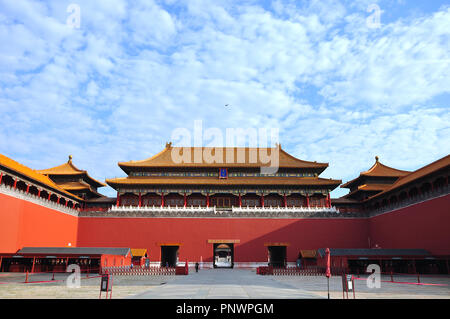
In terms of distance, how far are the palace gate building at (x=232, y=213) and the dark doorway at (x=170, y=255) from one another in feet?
0.41

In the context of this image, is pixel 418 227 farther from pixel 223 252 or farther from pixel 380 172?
pixel 223 252

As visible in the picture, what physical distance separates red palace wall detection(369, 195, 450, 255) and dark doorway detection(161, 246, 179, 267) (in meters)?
21.9

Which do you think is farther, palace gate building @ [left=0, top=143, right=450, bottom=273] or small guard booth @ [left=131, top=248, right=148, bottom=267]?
small guard booth @ [left=131, top=248, right=148, bottom=267]

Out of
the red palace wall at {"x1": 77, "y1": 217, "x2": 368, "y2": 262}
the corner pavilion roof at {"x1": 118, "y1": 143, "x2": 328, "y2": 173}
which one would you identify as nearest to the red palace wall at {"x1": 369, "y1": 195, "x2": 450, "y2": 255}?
the red palace wall at {"x1": 77, "y1": 217, "x2": 368, "y2": 262}

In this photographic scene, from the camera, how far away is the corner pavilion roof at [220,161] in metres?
44.0

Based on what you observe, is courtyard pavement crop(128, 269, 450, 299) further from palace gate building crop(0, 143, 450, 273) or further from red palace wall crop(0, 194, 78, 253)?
red palace wall crop(0, 194, 78, 253)

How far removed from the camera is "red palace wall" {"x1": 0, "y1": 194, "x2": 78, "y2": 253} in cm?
2750

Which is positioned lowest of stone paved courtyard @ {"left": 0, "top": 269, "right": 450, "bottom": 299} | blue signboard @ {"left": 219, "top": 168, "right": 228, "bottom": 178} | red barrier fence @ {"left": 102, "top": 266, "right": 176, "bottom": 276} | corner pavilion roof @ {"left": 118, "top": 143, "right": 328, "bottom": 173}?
red barrier fence @ {"left": 102, "top": 266, "right": 176, "bottom": 276}

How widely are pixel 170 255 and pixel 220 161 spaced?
1343cm

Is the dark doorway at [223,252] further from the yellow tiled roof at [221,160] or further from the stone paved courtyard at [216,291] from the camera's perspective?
the stone paved courtyard at [216,291]

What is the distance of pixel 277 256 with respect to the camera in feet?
132

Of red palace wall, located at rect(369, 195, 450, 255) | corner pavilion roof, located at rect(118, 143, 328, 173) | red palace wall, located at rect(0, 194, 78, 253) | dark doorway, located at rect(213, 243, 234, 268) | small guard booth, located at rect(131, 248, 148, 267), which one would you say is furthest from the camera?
corner pavilion roof, located at rect(118, 143, 328, 173)

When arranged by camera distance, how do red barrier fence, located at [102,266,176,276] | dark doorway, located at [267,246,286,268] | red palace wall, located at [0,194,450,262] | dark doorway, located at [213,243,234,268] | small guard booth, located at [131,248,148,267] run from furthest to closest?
1. dark doorway, located at [213,243,234,268]
2. dark doorway, located at [267,246,286,268]
3. red palace wall, located at [0,194,450,262]
4. small guard booth, located at [131,248,148,267]
5. red barrier fence, located at [102,266,176,276]

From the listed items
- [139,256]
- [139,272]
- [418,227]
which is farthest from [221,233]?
[418,227]
